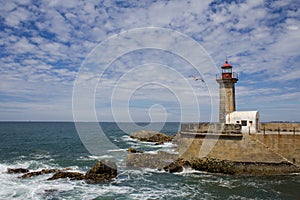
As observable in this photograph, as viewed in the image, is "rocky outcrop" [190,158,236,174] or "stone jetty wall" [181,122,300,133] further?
"stone jetty wall" [181,122,300,133]

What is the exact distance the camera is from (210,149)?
1667 centimetres

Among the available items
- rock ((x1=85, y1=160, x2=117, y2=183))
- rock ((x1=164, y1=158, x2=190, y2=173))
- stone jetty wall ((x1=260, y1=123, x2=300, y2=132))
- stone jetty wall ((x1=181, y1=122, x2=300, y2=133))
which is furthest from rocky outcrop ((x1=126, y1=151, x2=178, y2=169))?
stone jetty wall ((x1=260, y1=123, x2=300, y2=132))

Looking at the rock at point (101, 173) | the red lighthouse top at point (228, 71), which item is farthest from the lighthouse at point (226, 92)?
the rock at point (101, 173)

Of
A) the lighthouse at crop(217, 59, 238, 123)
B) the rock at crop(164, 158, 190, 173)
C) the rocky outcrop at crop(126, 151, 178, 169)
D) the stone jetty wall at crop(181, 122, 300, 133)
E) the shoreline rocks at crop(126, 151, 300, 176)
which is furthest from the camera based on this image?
the lighthouse at crop(217, 59, 238, 123)

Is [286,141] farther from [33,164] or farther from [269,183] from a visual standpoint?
[33,164]

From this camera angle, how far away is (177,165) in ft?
55.3

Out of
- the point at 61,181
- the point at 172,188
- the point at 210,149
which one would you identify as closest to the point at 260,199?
the point at 172,188

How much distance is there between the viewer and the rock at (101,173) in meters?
14.5

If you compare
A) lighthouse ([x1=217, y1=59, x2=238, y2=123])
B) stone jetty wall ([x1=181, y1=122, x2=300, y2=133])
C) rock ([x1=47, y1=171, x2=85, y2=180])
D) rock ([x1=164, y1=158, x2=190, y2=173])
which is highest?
lighthouse ([x1=217, y1=59, x2=238, y2=123])

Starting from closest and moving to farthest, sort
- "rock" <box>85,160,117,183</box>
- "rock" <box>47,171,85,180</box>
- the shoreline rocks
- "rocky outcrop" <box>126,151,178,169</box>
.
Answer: "rock" <box>85,160,117,183</box> → "rock" <box>47,171,85,180</box> → the shoreline rocks → "rocky outcrop" <box>126,151,178,169</box>

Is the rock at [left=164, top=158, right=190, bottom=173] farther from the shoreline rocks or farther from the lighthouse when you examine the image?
the lighthouse

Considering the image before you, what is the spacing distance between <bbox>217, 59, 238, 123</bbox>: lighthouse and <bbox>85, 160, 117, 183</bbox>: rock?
34.4ft

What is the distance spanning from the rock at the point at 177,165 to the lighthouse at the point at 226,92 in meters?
6.00

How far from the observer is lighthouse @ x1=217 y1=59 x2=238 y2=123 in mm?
21516
